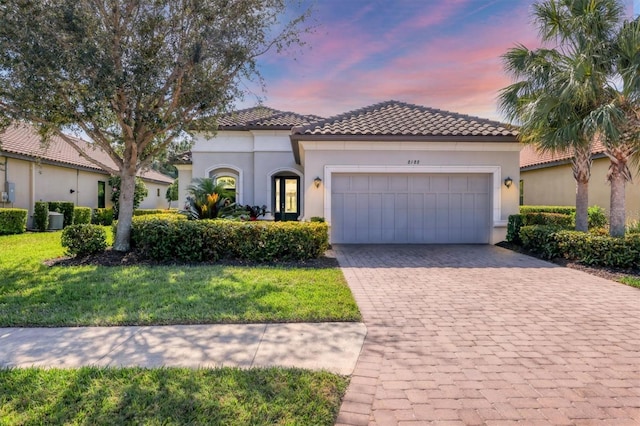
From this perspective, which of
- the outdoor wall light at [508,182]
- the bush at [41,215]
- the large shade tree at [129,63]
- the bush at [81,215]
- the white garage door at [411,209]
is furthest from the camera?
the bush at [81,215]

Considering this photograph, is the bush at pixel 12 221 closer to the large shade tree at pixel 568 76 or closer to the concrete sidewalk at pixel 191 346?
the concrete sidewalk at pixel 191 346

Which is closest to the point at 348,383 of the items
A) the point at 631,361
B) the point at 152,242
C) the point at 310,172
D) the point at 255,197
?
the point at 631,361

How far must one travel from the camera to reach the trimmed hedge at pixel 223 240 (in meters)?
8.38

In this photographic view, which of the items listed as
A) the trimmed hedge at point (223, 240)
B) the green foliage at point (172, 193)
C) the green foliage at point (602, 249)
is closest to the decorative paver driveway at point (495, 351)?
the green foliage at point (602, 249)

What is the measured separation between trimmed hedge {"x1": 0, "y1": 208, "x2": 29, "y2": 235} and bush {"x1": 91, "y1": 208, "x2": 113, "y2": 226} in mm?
5159

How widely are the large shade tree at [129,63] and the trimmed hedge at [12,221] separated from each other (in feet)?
22.1

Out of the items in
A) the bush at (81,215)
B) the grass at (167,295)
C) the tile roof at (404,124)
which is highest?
the tile roof at (404,124)

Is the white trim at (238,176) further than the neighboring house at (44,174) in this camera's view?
Yes

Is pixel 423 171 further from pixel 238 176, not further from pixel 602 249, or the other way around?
pixel 238 176

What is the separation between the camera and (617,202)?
8.77 metres

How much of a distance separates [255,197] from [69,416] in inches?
556

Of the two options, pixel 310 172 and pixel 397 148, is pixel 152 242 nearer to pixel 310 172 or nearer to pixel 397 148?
pixel 310 172

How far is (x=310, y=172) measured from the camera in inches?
452

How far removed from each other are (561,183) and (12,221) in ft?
80.5
